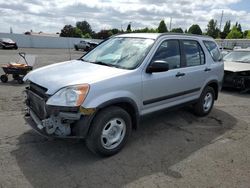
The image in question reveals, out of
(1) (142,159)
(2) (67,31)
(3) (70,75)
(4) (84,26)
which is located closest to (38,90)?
(3) (70,75)

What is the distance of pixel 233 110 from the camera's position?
24.0 feet

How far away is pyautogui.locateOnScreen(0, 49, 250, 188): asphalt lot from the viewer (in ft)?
11.7

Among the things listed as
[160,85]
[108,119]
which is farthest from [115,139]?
[160,85]

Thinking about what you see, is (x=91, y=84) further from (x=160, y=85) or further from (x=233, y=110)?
(x=233, y=110)

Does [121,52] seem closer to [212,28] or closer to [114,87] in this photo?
[114,87]

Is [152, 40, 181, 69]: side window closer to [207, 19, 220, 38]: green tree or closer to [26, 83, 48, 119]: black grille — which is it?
[26, 83, 48, 119]: black grille

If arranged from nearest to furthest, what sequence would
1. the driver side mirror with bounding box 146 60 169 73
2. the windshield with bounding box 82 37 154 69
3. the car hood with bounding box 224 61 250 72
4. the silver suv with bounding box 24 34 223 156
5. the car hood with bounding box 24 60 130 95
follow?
the silver suv with bounding box 24 34 223 156 < the car hood with bounding box 24 60 130 95 < the driver side mirror with bounding box 146 60 169 73 < the windshield with bounding box 82 37 154 69 < the car hood with bounding box 224 61 250 72

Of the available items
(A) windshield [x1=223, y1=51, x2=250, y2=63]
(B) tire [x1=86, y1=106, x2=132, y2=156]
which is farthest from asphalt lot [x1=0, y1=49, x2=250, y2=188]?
(A) windshield [x1=223, y1=51, x2=250, y2=63]

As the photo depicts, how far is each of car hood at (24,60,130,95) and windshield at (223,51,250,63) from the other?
26.5 ft

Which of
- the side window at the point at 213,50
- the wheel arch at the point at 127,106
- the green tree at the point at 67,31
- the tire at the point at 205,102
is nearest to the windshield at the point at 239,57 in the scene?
the side window at the point at 213,50

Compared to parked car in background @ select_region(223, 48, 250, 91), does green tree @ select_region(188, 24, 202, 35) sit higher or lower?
higher

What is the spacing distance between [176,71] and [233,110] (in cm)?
306

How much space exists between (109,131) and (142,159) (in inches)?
26.4

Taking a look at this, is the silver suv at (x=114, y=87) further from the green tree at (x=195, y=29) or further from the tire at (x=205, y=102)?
the green tree at (x=195, y=29)
